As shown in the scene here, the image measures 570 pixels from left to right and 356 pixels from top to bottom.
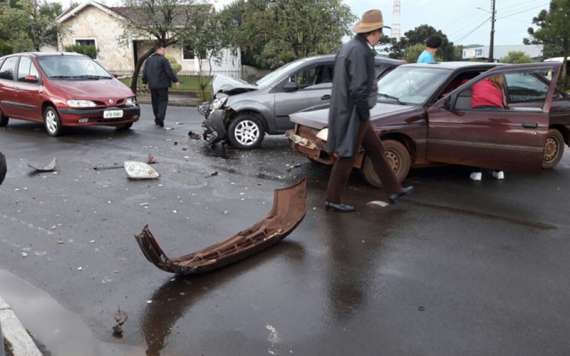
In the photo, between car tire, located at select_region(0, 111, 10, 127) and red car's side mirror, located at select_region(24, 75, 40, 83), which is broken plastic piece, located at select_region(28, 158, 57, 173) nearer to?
red car's side mirror, located at select_region(24, 75, 40, 83)

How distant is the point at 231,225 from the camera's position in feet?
19.1

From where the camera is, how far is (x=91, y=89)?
1135 centimetres

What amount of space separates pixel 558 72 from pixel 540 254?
3.35 metres

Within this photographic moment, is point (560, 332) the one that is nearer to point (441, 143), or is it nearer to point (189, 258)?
point (189, 258)

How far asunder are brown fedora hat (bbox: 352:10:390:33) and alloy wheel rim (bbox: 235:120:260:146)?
450 cm

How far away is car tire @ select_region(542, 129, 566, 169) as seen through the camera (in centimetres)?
862

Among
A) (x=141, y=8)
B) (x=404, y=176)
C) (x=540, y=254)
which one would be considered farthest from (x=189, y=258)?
(x=141, y=8)

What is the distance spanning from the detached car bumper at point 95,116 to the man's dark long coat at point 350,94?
21.7 feet

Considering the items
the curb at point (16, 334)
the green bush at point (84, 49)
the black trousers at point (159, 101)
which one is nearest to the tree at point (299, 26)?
the black trousers at point (159, 101)

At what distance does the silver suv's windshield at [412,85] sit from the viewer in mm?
7617

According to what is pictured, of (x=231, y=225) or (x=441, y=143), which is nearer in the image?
(x=231, y=225)

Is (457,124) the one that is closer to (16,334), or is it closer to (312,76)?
(312,76)

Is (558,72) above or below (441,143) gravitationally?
above

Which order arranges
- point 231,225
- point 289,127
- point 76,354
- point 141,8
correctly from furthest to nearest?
point 141,8
point 289,127
point 231,225
point 76,354
